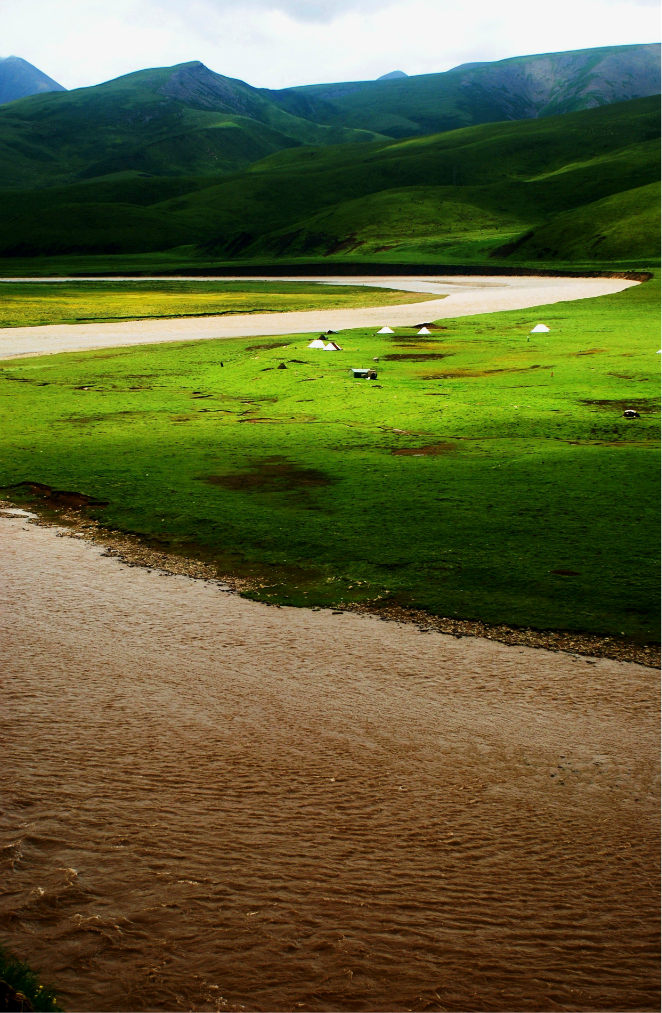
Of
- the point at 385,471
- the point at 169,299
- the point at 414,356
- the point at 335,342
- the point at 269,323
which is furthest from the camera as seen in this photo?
the point at 169,299

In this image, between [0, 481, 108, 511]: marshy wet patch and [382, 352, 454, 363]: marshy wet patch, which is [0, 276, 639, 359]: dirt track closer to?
[382, 352, 454, 363]: marshy wet patch

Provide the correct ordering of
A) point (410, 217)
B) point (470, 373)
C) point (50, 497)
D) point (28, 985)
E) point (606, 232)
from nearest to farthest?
1. point (28, 985)
2. point (50, 497)
3. point (470, 373)
4. point (606, 232)
5. point (410, 217)

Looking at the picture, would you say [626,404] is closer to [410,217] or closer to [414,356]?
[414,356]

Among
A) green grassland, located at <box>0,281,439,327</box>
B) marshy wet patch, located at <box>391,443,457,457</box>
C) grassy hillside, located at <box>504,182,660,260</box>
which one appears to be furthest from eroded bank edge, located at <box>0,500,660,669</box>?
grassy hillside, located at <box>504,182,660,260</box>

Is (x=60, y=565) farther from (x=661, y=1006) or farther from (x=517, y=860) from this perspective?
(x=661, y=1006)

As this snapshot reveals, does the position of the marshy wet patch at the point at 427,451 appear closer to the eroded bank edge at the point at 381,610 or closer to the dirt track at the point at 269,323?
the eroded bank edge at the point at 381,610

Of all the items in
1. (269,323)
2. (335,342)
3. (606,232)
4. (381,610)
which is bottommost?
(381,610)

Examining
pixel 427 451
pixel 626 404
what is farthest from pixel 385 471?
pixel 626 404
